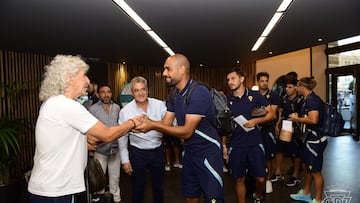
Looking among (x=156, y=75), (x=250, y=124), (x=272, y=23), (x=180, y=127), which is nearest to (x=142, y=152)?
(x=180, y=127)

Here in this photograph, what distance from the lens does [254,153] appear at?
11.8 ft

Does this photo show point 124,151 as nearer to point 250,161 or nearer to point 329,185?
point 250,161

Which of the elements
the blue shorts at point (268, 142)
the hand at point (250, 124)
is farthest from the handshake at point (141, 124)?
the blue shorts at point (268, 142)

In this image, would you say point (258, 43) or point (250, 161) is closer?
point (250, 161)

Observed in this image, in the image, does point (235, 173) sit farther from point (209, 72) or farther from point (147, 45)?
point (209, 72)

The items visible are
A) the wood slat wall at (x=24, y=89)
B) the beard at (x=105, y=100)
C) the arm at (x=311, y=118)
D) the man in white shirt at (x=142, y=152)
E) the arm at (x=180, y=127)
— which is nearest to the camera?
the arm at (x=180, y=127)

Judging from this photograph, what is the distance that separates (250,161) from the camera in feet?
11.9

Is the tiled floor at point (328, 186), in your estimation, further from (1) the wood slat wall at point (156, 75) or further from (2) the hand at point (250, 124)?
(1) the wood slat wall at point (156, 75)

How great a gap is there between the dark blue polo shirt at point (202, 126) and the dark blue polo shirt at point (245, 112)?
111cm

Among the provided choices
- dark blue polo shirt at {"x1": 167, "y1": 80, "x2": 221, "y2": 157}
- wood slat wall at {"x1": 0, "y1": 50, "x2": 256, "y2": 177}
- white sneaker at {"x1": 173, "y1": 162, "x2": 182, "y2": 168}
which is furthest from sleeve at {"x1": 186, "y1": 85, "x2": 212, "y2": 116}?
white sneaker at {"x1": 173, "y1": 162, "x2": 182, "y2": 168}

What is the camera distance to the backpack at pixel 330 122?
12.8 feet

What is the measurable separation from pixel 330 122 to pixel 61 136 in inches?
128

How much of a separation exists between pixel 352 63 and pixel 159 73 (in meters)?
7.16

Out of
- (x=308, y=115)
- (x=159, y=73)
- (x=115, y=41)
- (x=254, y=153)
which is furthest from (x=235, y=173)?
(x=159, y=73)
